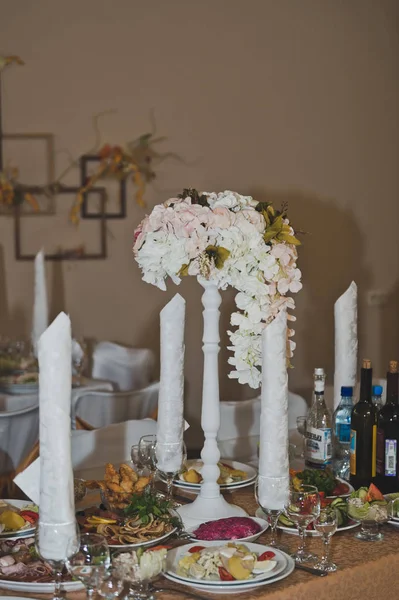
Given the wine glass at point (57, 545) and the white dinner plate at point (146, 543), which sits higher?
the wine glass at point (57, 545)

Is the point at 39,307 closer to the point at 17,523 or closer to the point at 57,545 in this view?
the point at 17,523

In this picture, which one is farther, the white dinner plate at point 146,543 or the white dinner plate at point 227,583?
the white dinner plate at point 146,543

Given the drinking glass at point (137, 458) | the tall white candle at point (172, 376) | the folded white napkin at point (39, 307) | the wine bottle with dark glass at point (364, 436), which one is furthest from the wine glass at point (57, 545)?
the folded white napkin at point (39, 307)

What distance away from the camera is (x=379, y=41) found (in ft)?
17.4

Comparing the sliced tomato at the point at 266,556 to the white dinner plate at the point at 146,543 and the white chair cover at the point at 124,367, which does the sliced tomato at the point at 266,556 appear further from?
→ the white chair cover at the point at 124,367

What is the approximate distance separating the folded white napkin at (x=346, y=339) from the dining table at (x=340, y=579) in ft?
1.97

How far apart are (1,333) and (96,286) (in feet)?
1.88

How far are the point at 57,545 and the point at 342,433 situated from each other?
40.0 inches

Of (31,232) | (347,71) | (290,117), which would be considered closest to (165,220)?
(31,232)

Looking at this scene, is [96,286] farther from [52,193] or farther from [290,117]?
[290,117]

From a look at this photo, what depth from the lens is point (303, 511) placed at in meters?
1.62

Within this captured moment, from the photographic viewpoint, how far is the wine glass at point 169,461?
1.95 m

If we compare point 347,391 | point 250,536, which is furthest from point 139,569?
point 347,391

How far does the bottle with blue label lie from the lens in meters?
2.20
